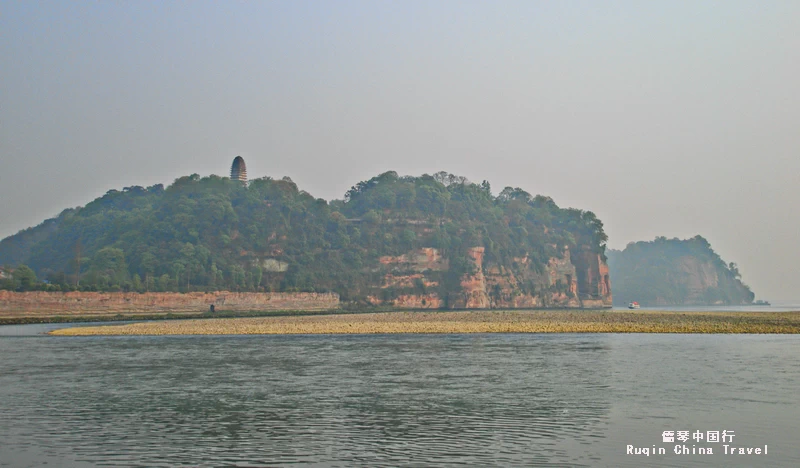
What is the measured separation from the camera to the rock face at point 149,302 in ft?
361

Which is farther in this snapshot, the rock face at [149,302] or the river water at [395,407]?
the rock face at [149,302]

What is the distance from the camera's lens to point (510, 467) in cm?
1634

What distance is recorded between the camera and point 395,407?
83.0 feet

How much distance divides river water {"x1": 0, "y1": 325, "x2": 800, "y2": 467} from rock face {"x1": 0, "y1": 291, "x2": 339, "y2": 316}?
2708 inches

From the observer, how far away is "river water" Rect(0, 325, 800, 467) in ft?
59.0

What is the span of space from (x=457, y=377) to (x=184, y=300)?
11201 cm

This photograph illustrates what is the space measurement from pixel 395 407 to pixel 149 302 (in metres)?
114

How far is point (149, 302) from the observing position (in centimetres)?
13025

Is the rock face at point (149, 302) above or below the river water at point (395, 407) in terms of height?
above

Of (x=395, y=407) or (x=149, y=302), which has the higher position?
(x=149, y=302)

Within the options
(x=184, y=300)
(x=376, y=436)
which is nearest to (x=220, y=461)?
(x=376, y=436)

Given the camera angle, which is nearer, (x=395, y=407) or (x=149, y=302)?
(x=395, y=407)

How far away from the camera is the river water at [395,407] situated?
59.0 feet

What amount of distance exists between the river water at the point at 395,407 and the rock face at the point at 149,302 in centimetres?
6879
